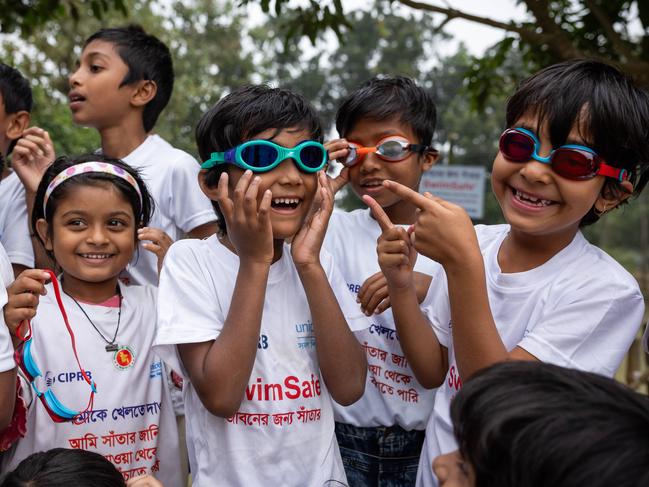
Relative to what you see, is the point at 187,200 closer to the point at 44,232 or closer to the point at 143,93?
the point at 44,232

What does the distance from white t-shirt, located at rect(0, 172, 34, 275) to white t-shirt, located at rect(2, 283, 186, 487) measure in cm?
66

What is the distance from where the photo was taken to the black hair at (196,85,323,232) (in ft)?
7.24

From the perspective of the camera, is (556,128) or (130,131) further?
(130,131)

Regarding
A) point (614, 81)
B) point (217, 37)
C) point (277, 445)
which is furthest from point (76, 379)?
point (217, 37)

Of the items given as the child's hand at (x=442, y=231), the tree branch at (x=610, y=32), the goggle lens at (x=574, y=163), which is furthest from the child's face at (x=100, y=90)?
the tree branch at (x=610, y=32)

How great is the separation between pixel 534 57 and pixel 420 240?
13.1ft

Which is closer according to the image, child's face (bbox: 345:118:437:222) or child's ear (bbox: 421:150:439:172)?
child's face (bbox: 345:118:437:222)

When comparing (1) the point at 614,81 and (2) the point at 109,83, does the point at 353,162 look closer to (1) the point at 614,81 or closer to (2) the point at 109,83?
(1) the point at 614,81

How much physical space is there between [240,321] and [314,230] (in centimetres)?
38

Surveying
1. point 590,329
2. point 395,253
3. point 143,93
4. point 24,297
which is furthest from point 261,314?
point 143,93

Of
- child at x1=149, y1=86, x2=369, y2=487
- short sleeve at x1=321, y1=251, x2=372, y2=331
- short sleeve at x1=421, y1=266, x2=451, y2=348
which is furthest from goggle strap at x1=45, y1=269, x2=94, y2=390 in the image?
short sleeve at x1=421, y1=266, x2=451, y2=348

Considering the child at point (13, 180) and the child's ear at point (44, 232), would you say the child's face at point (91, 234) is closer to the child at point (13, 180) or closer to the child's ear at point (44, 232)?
the child's ear at point (44, 232)

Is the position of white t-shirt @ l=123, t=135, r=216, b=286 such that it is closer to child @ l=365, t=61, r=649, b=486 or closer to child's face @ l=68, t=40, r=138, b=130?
child's face @ l=68, t=40, r=138, b=130

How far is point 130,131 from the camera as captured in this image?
3.45 metres
